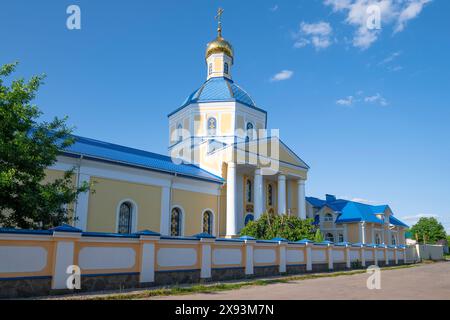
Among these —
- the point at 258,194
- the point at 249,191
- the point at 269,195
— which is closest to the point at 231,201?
the point at 258,194

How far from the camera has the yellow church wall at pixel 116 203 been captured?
18672mm

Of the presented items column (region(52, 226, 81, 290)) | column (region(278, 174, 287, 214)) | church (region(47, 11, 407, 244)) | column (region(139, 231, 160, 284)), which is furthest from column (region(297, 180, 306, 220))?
column (region(52, 226, 81, 290))

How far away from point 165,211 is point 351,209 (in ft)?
73.0

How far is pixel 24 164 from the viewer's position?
11.3 metres

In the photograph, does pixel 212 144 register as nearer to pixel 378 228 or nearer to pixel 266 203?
pixel 266 203

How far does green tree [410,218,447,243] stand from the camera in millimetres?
66938

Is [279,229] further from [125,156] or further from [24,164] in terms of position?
[24,164]

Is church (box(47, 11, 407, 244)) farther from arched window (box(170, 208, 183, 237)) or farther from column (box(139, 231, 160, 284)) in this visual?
column (box(139, 231, 160, 284))

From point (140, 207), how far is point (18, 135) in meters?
10.1

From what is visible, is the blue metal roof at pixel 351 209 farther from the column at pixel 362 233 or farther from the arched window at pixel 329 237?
the arched window at pixel 329 237

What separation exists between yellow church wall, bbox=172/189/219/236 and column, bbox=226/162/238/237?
1.27 metres

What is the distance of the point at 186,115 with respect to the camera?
30938 millimetres
